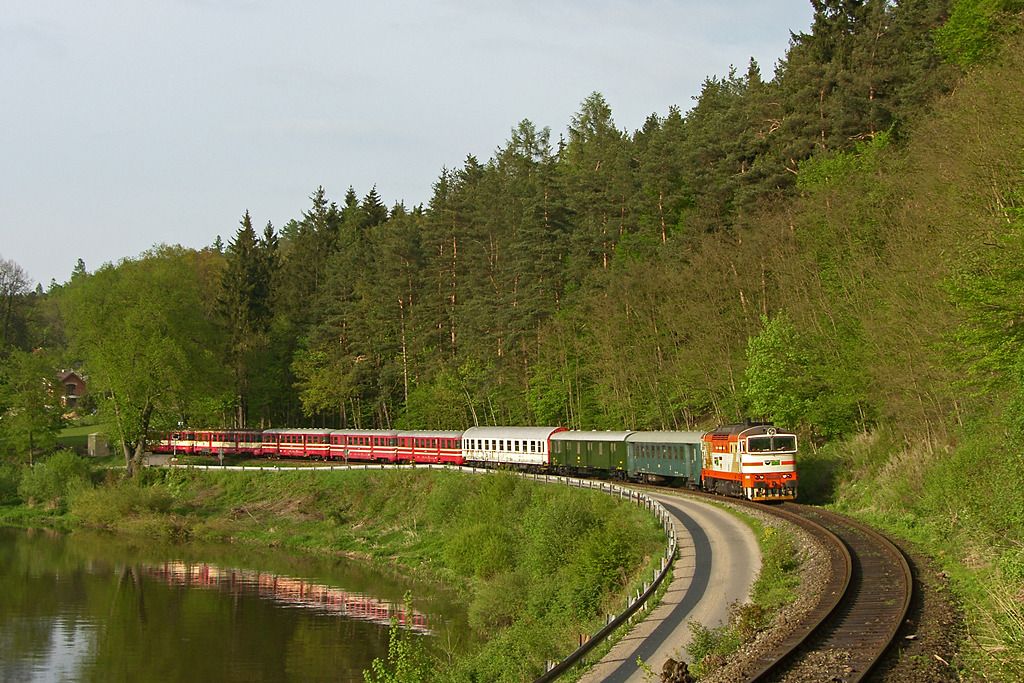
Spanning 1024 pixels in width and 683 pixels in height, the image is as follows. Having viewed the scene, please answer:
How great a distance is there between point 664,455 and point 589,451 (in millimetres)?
8118

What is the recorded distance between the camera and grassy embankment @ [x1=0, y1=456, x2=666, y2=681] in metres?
28.2

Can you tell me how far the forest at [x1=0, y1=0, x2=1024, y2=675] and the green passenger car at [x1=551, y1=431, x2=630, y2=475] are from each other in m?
5.44

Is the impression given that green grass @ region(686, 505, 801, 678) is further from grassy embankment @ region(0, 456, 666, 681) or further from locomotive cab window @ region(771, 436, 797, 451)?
locomotive cab window @ region(771, 436, 797, 451)

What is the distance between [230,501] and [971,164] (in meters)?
49.6

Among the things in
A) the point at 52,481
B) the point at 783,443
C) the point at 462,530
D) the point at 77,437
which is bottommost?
the point at 462,530

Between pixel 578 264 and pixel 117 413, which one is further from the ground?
pixel 578 264

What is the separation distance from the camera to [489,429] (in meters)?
64.9

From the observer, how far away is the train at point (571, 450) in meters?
38.1

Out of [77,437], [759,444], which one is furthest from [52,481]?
[759,444]

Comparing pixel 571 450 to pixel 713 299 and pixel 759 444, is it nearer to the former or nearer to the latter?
pixel 713 299

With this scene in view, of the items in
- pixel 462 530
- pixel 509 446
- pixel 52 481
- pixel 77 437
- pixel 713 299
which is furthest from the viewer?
pixel 77 437

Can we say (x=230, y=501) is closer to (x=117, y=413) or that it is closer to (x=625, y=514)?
(x=117, y=413)

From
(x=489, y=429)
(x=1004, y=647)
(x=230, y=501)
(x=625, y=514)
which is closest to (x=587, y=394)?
(x=489, y=429)

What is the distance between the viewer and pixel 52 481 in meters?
69.0
